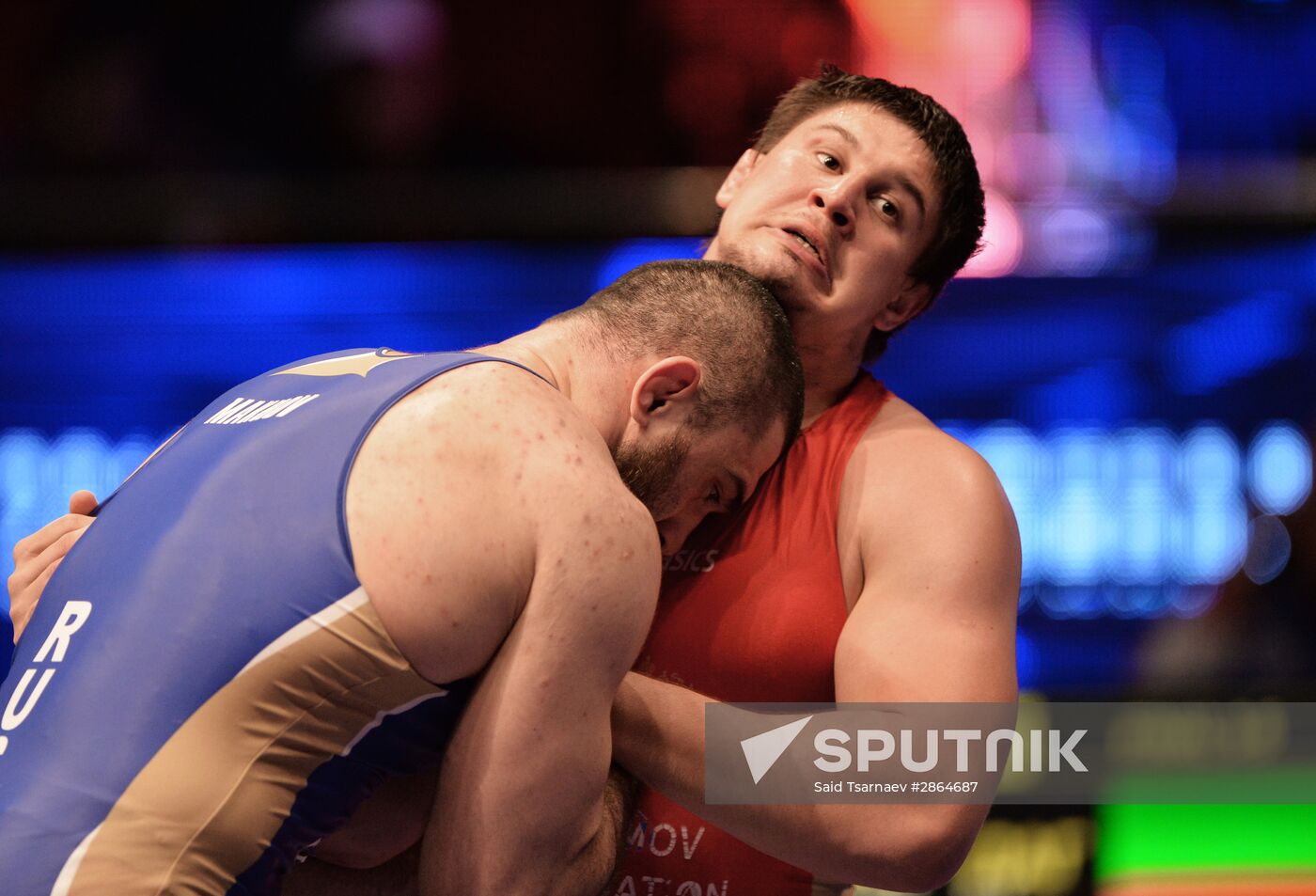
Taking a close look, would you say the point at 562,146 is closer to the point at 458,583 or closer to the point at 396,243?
the point at 396,243

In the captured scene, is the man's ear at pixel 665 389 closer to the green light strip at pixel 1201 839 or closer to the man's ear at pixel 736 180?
the man's ear at pixel 736 180

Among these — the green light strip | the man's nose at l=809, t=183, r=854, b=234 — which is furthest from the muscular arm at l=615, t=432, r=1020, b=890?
the green light strip

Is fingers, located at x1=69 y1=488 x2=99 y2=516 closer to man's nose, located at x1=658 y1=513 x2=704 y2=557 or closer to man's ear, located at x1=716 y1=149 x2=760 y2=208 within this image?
man's nose, located at x1=658 y1=513 x2=704 y2=557

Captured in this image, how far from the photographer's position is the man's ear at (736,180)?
2547mm

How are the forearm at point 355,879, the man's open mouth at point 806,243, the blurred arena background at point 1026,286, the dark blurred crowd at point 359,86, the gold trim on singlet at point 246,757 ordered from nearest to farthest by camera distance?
the gold trim on singlet at point 246,757
the forearm at point 355,879
the man's open mouth at point 806,243
the blurred arena background at point 1026,286
the dark blurred crowd at point 359,86

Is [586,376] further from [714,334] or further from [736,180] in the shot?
[736,180]

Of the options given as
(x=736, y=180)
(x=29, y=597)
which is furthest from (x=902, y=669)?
(x=29, y=597)

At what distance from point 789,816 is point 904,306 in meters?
1.01

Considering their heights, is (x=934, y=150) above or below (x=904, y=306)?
above

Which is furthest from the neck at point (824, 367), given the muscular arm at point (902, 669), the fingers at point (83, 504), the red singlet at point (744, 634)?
the fingers at point (83, 504)

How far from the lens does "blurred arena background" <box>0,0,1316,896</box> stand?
3967 mm

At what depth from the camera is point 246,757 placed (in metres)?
1.49

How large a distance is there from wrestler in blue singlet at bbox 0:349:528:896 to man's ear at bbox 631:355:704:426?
0.35 metres

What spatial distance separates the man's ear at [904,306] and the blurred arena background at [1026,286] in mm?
1538
